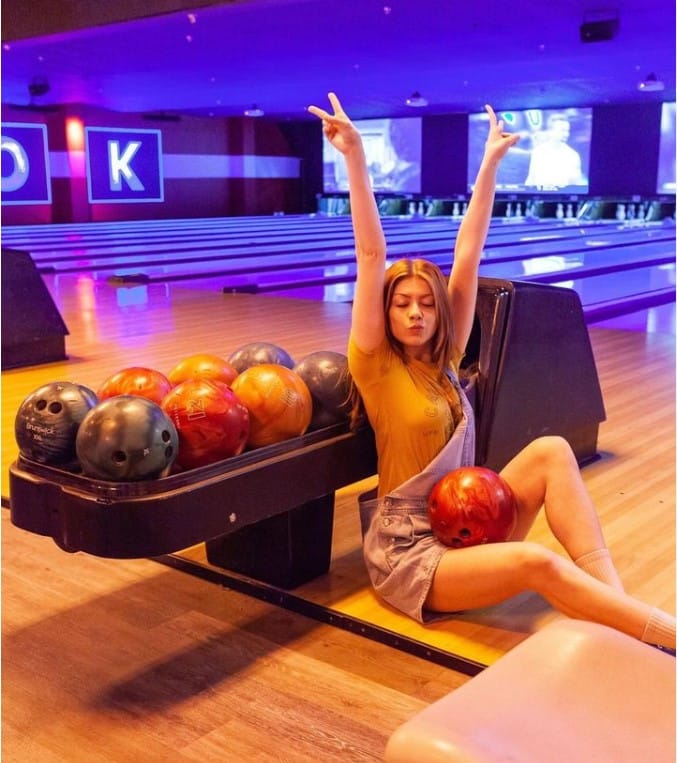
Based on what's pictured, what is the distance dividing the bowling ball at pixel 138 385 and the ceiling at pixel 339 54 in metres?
4.96

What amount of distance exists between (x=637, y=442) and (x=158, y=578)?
1.82 metres

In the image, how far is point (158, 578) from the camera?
219 cm

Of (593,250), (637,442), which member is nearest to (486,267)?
(593,250)

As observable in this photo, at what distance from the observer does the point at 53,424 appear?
5.81ft


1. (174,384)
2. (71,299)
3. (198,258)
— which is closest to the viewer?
(174,384)

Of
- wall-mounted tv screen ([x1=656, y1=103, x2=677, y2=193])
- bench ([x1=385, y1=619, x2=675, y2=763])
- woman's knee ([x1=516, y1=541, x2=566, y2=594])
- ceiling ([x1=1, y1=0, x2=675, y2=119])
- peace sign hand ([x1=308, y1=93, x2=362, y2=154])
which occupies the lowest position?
woman's knee ([x1=516, y1=541, x2=566, y2=594])

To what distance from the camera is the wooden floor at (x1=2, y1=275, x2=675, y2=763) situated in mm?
1556

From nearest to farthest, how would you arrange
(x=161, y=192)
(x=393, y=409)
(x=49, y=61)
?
(x=393, y=409) → (x=49, y=61) → (x=161, y=192)

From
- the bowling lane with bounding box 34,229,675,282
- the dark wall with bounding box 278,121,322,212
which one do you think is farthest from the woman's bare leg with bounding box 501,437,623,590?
the dark wall with bounding box 278,121,322,212

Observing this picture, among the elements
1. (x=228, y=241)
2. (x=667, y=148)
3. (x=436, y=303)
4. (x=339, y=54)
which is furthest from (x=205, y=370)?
(x=667, y=148)

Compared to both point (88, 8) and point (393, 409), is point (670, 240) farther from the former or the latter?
point (393, 409)

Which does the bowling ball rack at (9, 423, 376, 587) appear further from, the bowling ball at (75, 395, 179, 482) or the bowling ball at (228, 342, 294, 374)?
the bowling ball at (228, 342, 294, 374)

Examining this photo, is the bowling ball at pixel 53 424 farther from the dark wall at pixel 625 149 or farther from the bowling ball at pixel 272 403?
the dark wall at pixel 625 149

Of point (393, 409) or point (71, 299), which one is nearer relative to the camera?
point (393, 409)
